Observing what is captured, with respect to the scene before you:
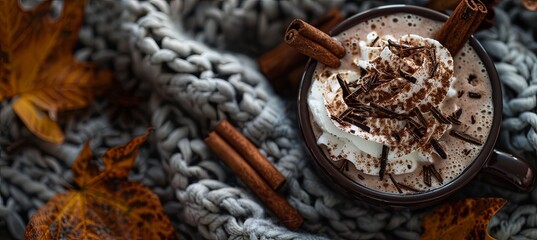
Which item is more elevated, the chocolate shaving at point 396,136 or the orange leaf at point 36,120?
the chocolate shaving at point 396,136

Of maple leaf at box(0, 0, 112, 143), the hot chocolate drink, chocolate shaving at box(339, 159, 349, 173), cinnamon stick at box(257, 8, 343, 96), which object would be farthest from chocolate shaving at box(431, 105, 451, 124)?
maple leaf at box(0, 0, 112, 143)

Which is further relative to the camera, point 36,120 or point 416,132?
point 36,120

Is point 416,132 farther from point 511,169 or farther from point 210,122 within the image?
point 210,122

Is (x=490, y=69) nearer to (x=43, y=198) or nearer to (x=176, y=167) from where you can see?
(x=176, y=167)

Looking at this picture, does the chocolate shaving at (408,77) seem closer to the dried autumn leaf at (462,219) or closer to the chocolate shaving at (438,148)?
the chocolate shaving at (438,148)

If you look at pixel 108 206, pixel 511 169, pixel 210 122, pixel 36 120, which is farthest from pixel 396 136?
pixel 36 120

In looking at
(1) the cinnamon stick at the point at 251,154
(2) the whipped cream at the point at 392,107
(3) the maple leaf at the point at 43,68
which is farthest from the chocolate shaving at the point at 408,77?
(3) the maple leaf at the point at 43,68

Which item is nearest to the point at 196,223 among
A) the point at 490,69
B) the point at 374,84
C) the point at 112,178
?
the point at 112,178
